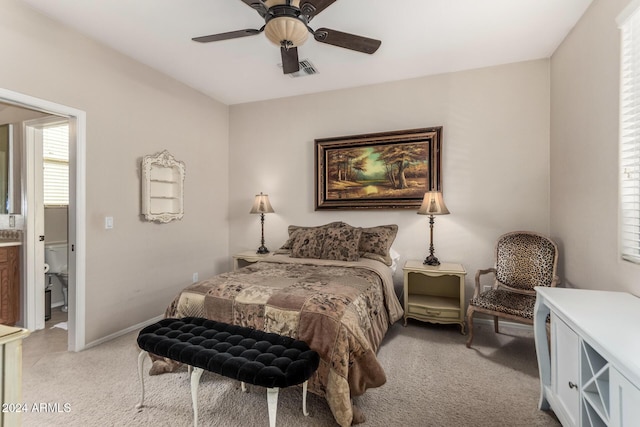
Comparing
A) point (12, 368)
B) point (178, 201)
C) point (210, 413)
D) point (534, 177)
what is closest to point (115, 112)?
point (178, 201)

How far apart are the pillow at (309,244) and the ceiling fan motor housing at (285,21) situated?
6.55 ft

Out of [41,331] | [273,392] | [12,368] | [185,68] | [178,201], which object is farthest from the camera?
[178,201]

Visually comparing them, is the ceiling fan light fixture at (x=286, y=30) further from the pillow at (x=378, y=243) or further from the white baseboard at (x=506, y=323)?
the white baseboard at (x=506, y=323)

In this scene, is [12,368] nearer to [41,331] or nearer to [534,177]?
[41,331]

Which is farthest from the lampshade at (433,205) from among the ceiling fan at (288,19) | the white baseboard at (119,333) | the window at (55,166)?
the window at (55,166)

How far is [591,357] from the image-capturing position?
4.17ft

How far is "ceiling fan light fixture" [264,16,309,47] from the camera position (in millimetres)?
1777

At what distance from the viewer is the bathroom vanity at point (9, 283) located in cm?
292

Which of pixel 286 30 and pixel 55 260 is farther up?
pixel 286 30

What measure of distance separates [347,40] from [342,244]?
189 cm

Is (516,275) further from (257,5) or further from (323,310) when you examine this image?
(257,5)

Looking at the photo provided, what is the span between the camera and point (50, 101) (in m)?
2.39

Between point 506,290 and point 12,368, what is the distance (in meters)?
3.35

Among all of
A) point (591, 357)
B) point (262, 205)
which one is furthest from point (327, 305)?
point (262, 205)
